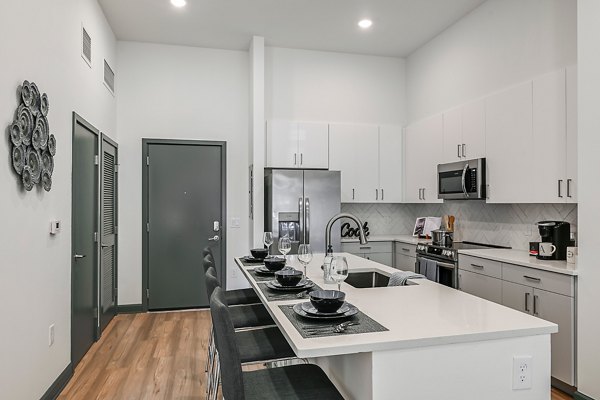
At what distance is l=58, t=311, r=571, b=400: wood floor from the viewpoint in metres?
2.97

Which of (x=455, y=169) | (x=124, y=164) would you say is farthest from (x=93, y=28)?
(x=455, y=169)

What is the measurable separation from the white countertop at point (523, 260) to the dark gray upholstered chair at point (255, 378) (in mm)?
1949

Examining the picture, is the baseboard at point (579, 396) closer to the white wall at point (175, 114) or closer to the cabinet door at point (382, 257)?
the cabinet door at point (382, 257)

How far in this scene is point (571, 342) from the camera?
2.81 metres

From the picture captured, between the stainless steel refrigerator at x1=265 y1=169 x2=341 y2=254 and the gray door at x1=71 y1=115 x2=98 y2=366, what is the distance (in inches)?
71.2

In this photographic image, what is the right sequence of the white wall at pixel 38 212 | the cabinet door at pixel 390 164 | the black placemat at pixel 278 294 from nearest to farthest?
the black placemat at pixel 278 294
the white wall at pixel 38 212
the cabinet door at pixel 390 164

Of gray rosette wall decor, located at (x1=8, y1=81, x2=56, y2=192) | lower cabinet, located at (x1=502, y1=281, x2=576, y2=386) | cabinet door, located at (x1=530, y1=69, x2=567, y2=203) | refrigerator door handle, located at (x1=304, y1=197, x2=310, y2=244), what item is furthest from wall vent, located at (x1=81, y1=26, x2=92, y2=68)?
lower cabinet, located at (x1=502, y1=281, x2=576, y2=386)

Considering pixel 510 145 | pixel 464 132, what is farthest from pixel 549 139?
pixel 464 132

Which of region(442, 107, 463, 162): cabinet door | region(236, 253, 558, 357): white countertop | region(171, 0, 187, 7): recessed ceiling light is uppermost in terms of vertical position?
region(171, 0, 187, 7): recessed ceiling light

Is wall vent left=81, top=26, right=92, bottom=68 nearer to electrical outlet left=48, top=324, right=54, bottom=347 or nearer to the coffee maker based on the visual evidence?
electrical outlet left=48, top=324, right=54, bottom=347

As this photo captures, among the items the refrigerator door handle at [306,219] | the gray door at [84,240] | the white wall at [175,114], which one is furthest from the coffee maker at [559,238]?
the gray door at [84,240]

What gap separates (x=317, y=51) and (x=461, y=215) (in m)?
2.77

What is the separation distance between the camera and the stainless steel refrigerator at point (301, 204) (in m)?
4.76

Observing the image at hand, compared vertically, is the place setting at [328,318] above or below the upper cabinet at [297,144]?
below
